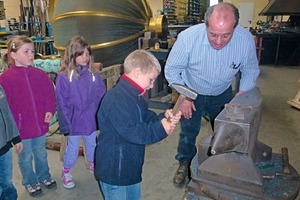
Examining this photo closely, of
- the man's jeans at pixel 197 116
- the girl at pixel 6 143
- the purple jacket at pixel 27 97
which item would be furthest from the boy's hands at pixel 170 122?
the purple jacket at pixel 27 97

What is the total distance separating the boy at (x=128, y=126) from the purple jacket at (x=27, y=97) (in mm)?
806

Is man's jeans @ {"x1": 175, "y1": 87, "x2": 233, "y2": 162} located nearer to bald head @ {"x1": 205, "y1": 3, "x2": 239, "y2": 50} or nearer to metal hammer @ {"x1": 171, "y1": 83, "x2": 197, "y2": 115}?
bald head @ {"x1": 205, "y1": 3, "x2": 239, "y2": 50}

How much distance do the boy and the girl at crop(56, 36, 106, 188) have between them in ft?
2.58

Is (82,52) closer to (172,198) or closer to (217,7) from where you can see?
(217,7)

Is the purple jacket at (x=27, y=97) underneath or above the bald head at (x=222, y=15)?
underneath

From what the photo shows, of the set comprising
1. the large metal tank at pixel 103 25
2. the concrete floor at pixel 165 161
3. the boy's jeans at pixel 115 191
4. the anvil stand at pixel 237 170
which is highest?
the large metal tank at pixel 103 25

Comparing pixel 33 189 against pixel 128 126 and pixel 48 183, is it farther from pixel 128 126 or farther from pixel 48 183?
pixel 128 126

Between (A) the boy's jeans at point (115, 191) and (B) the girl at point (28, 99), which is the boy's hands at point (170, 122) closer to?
(A) the boy's jeans at point (115, 191)

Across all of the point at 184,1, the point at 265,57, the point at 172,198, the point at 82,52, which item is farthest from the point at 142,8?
the point at 184,1

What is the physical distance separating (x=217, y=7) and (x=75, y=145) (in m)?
1.42

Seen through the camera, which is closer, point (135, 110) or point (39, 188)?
point (135, 110)

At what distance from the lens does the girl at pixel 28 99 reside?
1.83 metres

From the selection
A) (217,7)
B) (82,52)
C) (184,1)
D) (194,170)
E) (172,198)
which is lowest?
(172,198)

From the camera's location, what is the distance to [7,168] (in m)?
1.69
